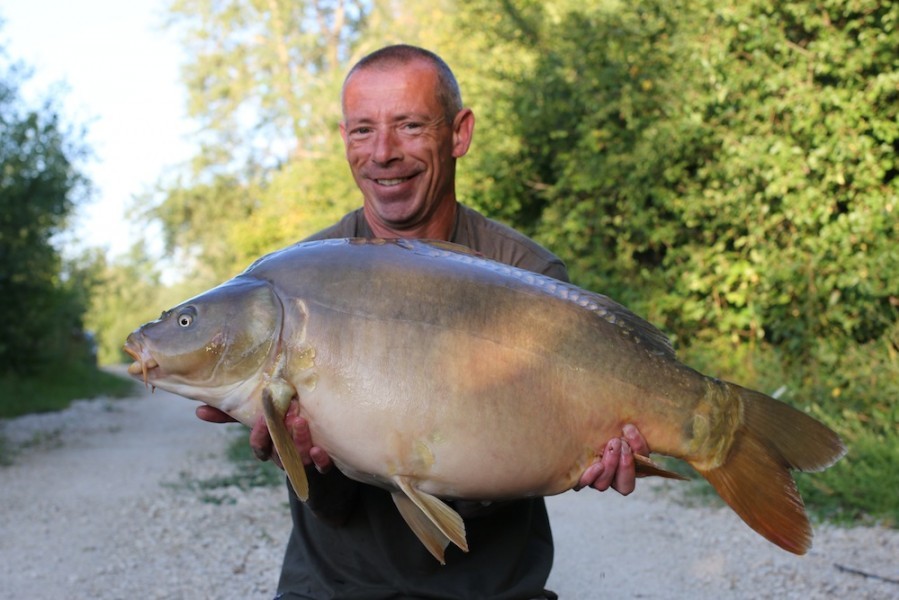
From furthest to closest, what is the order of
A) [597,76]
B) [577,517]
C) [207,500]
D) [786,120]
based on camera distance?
[597,76] < [786,120] < [207,500] < [577,517]

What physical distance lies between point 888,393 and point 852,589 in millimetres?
2710

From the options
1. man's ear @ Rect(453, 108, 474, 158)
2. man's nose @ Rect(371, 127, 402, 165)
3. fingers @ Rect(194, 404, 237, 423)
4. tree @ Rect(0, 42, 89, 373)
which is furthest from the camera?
tree @ Rect(0, 42, 89, 373)

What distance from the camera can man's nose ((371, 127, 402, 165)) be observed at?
2.79 meters

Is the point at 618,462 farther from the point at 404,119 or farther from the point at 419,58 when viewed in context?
the point at 419,58

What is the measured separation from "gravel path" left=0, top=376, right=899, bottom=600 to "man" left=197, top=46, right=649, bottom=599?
111 inches

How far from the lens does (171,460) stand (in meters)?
11.2

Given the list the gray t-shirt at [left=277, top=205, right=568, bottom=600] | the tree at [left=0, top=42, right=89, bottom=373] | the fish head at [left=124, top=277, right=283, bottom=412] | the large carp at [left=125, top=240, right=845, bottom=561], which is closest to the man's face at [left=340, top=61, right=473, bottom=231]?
the gray t-shirt at [left=277, top=205, right=568, bottom=600]

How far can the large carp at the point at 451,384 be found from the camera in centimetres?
215

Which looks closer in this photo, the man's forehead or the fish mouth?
the fish mouth

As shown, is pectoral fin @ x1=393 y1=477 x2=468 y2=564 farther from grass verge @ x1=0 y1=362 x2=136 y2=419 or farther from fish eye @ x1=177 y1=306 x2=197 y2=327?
grass verge @ x1=0 y1=362 x2=136 y2=419

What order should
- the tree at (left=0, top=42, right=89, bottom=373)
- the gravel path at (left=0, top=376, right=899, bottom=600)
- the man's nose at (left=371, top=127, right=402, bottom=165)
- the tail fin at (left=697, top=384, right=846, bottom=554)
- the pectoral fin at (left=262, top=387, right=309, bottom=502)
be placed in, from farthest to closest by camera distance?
the tree at (left=0, top=42, right=89, bottom=373) → the gravel path at (left=0, top=376, right=899, bottom=600) → the man's nose at (left=371, top=127, right=402, bottom=165) → the tail fin at (left=697, top=384, right=846, bottom=554) → the pectoral fin at (left=262, top=387, right=309, bottom=502)

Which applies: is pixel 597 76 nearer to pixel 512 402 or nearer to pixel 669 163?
pixel 669 163

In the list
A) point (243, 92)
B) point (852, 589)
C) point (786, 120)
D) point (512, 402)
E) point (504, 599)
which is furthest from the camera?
point (243, 92)

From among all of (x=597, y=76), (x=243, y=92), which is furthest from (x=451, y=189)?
(x=243, y=92)
